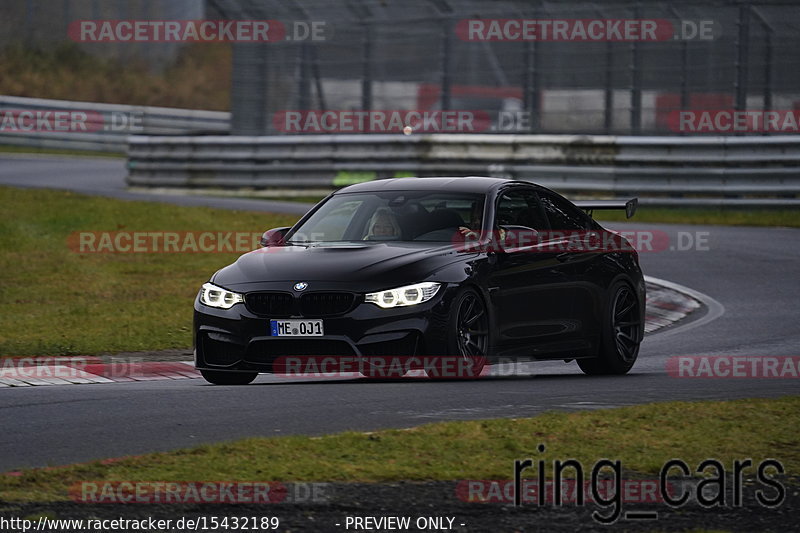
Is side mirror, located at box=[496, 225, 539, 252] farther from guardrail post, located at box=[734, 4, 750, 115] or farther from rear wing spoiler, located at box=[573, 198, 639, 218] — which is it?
guardrail post, located at box=[734, 4, 750, 115]

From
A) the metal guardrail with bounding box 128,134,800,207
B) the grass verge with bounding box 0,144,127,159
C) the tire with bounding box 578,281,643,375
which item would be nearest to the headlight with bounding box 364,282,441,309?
the tire with bounding box 578,281,643,375

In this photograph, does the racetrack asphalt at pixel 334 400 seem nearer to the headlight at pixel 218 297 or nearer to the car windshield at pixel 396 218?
the headlight at pixel 218 297

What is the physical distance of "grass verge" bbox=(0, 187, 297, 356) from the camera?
13172 millimetres

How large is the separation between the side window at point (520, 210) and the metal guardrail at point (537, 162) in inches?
494

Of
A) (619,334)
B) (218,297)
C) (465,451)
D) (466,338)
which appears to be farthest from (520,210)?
(465,451)

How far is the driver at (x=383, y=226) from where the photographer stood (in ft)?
34.8

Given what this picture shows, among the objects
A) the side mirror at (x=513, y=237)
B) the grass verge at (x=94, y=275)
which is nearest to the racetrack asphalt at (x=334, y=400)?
the side mirror at (x=513, y=237)

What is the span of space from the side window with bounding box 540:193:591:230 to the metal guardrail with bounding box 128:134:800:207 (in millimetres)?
11959

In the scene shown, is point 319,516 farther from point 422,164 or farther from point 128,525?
point 422,164

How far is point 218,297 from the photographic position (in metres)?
9.91

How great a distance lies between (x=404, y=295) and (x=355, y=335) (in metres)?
0.41

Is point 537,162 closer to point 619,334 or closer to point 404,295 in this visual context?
point 619,334

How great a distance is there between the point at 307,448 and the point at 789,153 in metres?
16.9

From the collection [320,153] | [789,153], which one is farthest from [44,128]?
[789,153]
